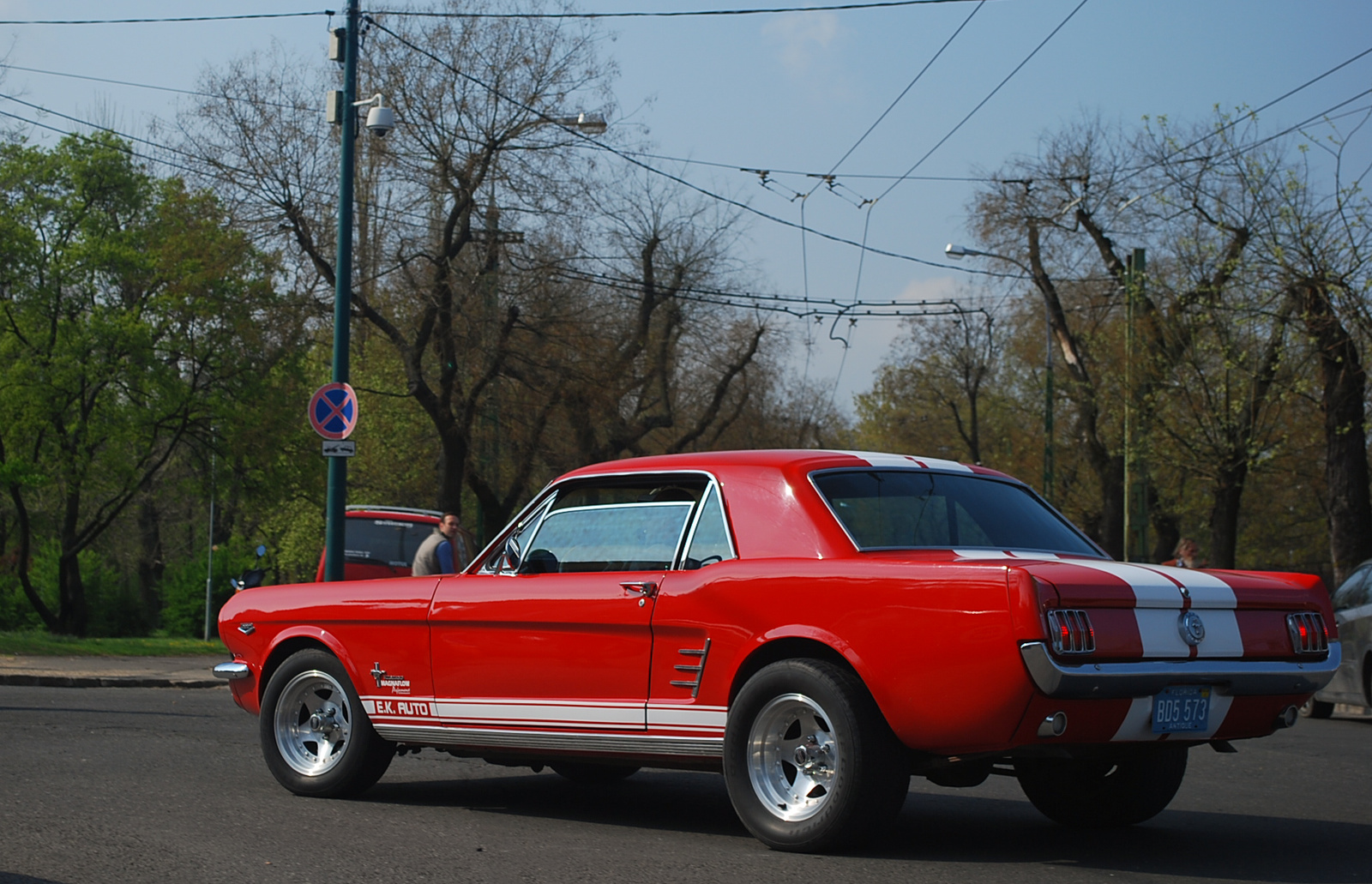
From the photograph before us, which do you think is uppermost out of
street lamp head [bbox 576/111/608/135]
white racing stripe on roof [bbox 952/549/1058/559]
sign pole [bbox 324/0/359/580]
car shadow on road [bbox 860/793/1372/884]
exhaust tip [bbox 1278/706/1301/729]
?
street lamp head [bbox 576/111/608/135]

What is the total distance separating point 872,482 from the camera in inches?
240

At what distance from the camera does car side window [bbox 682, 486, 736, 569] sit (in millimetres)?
6059

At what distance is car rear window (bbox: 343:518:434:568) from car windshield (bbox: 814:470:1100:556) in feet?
47.3

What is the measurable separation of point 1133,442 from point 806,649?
25.2m

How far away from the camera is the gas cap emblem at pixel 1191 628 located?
5270 mm

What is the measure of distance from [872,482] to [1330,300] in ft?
60.5

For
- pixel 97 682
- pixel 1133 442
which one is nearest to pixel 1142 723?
pixel 97 682

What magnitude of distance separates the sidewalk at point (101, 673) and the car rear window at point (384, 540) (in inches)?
99.3

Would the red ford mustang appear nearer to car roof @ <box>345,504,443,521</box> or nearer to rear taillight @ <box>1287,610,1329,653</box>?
rear taillight @ <box>1287,610,1329,653</box>

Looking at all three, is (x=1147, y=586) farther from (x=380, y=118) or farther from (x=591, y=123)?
(x=591, y=123)

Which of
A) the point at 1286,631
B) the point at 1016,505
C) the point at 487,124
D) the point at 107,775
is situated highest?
the point at 487,124

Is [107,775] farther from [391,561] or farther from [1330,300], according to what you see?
[1330,300]

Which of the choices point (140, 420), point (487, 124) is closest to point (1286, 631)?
point (487, 124)

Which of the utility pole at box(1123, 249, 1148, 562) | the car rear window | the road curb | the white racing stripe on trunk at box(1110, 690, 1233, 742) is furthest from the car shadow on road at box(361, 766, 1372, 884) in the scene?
the utility pole at box(1123, 249, 1148, 562)
